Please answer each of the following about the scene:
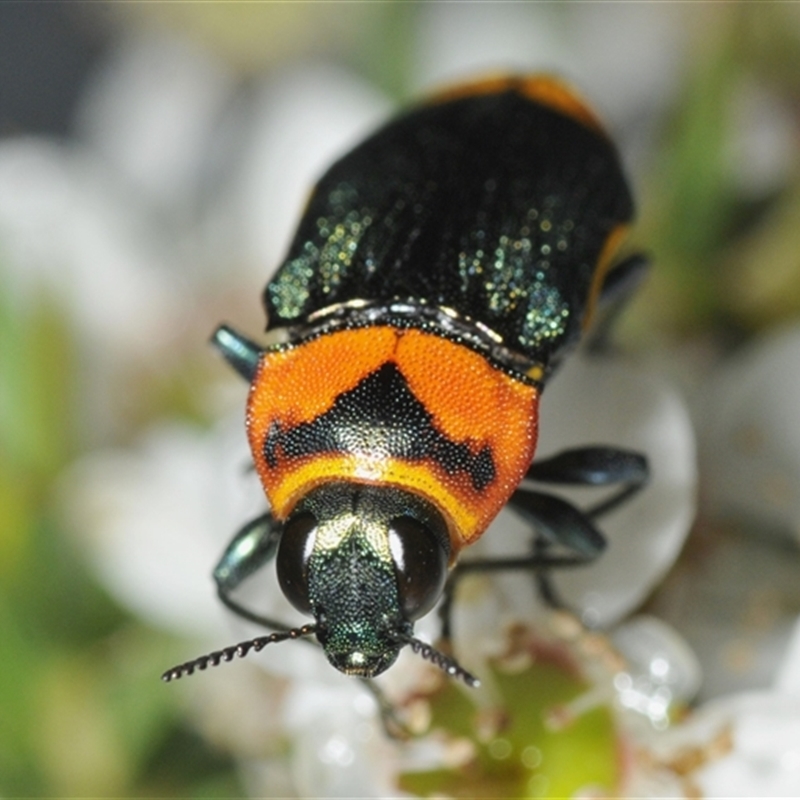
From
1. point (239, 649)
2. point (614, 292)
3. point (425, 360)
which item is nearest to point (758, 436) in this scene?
point (614, 292)

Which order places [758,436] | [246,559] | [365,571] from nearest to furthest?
1. [365,571]
2. [246,559]
3. [758,436]

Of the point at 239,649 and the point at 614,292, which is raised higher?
the point at 614,292

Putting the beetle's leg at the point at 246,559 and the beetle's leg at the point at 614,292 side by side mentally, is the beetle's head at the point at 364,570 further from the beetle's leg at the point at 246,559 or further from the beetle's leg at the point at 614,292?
the beetle's leg at the point at 614,292

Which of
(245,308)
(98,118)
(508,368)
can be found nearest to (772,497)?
(508,368)

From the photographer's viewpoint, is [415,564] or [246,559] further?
[246,559]

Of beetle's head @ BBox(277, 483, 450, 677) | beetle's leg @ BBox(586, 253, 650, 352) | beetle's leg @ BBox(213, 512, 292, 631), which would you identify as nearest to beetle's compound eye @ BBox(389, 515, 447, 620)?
beetle's head @ BBox(277, 483, 450, 677)

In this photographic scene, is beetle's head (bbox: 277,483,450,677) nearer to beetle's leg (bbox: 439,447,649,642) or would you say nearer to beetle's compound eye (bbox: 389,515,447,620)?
beetle's compound eye (bbox: 389,515,447,620)

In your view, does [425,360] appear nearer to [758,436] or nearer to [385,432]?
[385,432]
